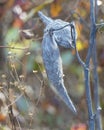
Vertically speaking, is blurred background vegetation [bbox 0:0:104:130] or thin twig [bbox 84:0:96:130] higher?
thin twig [bbox 84:0:96:130]

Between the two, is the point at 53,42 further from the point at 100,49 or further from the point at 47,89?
the point at 100,49

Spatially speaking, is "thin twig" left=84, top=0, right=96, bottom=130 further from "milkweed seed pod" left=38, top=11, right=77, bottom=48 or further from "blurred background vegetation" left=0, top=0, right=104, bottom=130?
"blurred background vegetation" left=0, top=0, right=104, bottom=130

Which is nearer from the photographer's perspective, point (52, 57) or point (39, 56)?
point (52, 57)

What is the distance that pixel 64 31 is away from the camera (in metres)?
1.13

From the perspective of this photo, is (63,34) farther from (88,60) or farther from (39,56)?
(39,56)

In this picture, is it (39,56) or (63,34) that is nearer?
(63,34)

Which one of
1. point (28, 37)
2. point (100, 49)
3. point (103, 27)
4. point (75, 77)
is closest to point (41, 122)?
point (75, 77)

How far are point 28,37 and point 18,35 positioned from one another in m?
0.41

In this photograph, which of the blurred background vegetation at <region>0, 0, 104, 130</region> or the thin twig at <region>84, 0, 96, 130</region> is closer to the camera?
the thin twig at <region>84, 0, 96, 130</region>

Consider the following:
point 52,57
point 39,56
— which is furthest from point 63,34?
point 39,56

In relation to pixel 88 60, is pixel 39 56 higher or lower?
lower

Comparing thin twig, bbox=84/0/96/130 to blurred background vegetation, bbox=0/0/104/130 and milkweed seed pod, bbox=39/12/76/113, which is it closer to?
milkweed seed pod, bbox=39/12/76/113

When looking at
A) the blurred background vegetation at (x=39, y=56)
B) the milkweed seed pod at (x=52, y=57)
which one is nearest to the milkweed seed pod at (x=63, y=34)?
the milkweed seed pod at (x=52, y=57)

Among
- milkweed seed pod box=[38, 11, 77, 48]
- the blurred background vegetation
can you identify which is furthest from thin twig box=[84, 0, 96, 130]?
the blurred background vegetation
